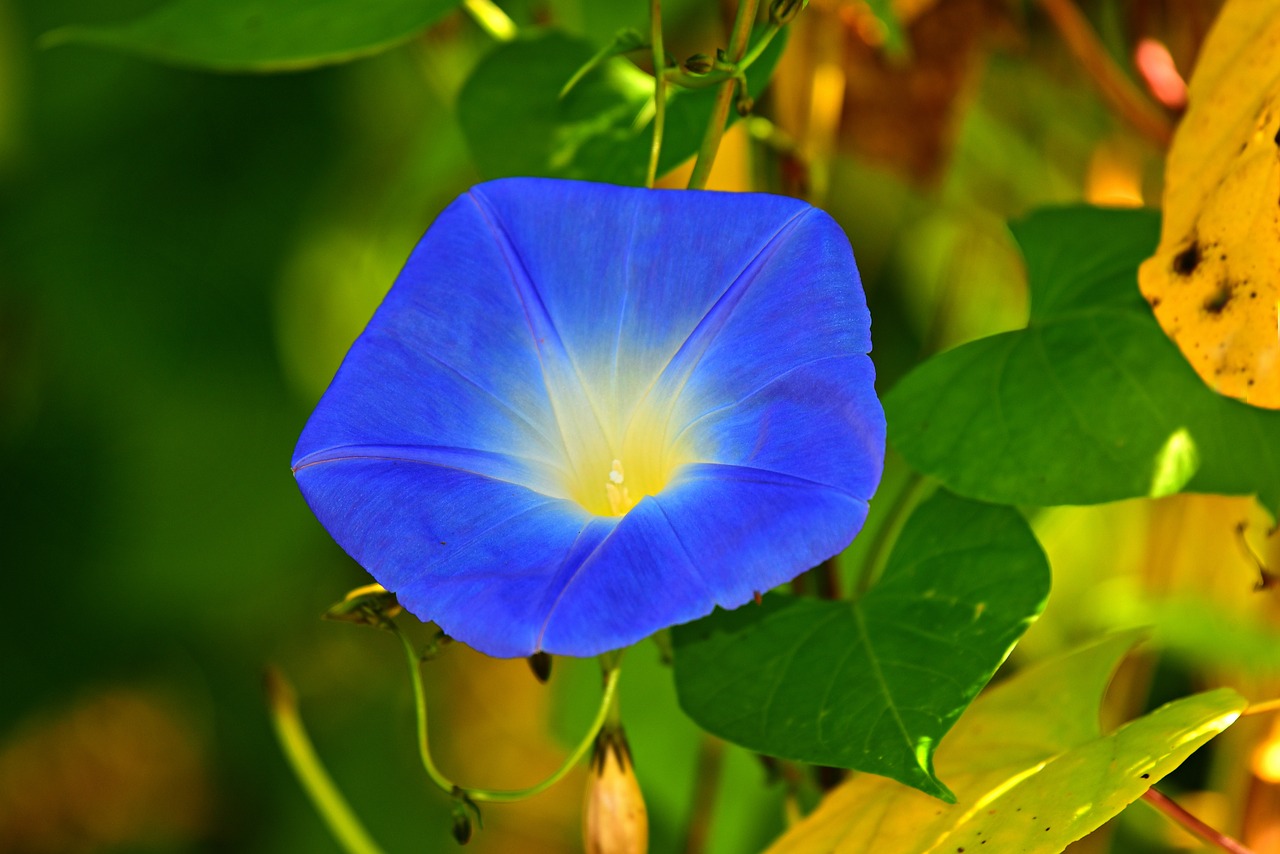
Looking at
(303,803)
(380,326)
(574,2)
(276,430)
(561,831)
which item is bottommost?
(561,831)

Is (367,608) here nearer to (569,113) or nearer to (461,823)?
(461,823)

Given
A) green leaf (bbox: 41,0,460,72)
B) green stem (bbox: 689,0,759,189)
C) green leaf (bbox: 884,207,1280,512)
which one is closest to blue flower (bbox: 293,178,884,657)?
green stem (bbox: 689,0,759,189)

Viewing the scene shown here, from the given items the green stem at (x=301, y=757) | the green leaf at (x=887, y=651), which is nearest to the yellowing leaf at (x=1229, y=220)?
the green leaf at (x=887, y=651)

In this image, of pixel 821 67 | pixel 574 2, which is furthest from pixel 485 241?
pixel 574 2

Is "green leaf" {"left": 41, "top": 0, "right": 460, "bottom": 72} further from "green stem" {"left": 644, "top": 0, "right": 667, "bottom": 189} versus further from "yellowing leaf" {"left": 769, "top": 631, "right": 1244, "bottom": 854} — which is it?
"yellowing leaf" {"left": 769, "top": 631, "right": 1244, "bottom": 854}

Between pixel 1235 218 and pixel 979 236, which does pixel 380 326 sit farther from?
pixel 979 236

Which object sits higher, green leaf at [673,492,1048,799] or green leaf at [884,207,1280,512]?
green leaf at [884,207,1280,512]

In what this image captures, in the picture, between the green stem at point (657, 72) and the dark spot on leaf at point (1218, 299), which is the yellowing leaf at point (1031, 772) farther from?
the green stem at point (657, 72)
